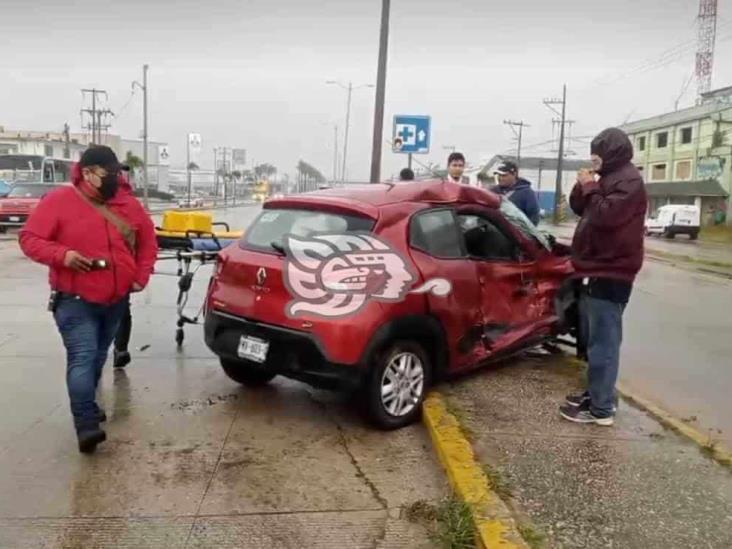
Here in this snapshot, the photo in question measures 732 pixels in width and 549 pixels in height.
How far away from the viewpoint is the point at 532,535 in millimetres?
3227

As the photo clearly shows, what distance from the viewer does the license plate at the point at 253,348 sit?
4781 mm

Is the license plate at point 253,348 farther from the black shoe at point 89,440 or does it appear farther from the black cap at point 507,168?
the black cap at point 507,168

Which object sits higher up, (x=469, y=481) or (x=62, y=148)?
(x=62, y=148)

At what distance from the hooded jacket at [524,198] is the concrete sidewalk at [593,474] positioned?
278cm

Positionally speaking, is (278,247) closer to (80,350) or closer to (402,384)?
(402,384)

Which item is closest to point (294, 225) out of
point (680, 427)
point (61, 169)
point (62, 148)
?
point (680, 427)

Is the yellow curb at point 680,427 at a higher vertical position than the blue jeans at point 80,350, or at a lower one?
lower

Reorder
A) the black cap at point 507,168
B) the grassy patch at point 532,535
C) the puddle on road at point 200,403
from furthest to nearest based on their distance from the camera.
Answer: the black cap at point 507,168
the puddle on road at point 200,403
the grassy patch at point 532,535

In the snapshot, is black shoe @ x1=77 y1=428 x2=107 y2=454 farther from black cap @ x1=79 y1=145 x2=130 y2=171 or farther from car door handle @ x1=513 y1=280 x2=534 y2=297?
car door handle @ x1=513 y1=280 x2=534 y2=297

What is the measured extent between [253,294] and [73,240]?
4.02ft

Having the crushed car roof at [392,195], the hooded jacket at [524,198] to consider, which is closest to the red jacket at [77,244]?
the crushed car roof at [392,195]

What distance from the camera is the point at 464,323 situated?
17.2 ft

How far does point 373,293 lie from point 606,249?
1.51 m

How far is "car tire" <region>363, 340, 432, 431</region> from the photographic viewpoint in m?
4.65
